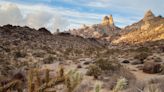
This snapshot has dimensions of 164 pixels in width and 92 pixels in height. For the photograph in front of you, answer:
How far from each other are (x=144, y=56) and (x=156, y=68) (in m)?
7.95

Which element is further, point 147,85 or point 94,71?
point 94,71

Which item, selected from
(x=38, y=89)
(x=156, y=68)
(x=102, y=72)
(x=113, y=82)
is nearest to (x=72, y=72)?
(x=38, y=89)

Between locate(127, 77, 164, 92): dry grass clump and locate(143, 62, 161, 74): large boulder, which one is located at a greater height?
locate(143, 62, 161, 74): large boulder

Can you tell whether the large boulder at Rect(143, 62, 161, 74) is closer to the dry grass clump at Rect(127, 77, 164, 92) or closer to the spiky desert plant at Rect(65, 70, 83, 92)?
the dry grass clump at Rect(127, 77, 164, 92)

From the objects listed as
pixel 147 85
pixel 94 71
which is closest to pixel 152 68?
pixel 94 71

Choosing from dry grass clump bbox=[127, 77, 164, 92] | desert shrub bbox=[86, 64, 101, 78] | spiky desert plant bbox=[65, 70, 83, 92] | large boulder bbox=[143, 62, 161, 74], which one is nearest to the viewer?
spiky desert plant bbox=[65, 70, 83, 92]

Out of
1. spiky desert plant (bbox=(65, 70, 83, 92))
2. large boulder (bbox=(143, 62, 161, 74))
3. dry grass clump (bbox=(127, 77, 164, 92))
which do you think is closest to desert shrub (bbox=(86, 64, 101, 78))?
large boulder (bbox=(143, 62, 161, 74))

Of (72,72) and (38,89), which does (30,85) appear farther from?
(72,72)

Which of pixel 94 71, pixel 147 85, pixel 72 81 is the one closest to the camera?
pixel 72 81

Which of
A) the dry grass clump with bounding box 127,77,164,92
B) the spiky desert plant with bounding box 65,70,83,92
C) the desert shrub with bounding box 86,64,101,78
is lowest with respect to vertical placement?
the dry grass clump with bounding box 127,77,164,92

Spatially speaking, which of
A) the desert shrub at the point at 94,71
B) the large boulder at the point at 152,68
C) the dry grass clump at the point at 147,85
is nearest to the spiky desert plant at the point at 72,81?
the dry grass clump at the point at 147,85

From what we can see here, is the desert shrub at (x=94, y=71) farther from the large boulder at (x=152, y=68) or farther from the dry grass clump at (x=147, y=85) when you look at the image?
the dry grass clump at (x=147, y=85)

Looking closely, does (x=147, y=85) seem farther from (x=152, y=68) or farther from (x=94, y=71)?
(x=152, y=68)

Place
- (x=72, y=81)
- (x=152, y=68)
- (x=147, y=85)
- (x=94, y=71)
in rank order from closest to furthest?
(x=72, y=81) → (x=147, y=85) → (x=94, y=71) → (x=152, y=68)
